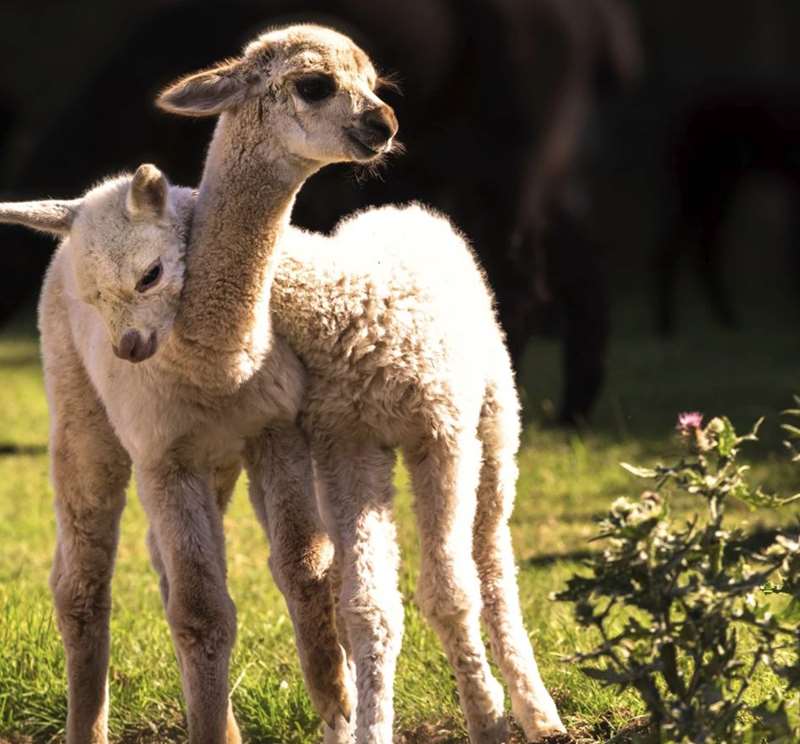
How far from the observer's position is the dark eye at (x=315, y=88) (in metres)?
3.82

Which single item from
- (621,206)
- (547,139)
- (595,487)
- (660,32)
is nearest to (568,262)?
(547,139)

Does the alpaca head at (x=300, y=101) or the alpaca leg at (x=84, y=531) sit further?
the alpaca leg at (x=84, y=531)

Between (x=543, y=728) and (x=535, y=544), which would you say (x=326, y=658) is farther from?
(x=535, y=544)

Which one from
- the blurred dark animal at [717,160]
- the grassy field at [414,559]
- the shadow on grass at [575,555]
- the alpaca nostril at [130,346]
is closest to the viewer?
the alpaca nostril at [130,346]

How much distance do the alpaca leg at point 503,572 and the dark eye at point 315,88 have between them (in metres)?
0.81

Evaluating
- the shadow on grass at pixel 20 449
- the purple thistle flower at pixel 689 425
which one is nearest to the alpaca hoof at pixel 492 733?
the purple thistle flower at pixel 689 425

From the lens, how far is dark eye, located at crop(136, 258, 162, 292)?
3.68 m

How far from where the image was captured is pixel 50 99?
1535cm

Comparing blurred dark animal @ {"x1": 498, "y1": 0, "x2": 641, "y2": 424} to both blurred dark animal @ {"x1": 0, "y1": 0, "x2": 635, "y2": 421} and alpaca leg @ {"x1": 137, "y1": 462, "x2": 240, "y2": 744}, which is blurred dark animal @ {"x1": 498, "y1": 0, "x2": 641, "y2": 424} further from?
alpaca leg @ {"x1": 137, "y1": 462, "x2": 240, "y2": 744}

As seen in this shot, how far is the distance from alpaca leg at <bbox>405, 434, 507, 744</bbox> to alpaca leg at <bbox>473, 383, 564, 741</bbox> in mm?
181

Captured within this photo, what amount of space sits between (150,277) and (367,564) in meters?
0.73

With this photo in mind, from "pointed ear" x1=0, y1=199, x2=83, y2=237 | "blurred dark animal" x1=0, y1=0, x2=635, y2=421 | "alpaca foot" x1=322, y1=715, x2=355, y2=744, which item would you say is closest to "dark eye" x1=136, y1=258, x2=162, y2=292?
"pointed ear" x1=0, y1=199, x2=83, y2=237

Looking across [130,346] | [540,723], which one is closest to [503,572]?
[540,723]

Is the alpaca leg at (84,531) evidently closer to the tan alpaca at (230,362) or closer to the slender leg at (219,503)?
the slender leg at (219,503)
